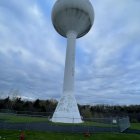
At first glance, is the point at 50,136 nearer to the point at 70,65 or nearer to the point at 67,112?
the point at 67,112

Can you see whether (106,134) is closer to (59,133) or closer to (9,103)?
(59,133)

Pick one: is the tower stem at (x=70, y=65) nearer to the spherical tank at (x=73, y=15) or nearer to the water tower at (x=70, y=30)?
the water tower at (x=70, y=30)

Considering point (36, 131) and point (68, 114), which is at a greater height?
point (68, 114)

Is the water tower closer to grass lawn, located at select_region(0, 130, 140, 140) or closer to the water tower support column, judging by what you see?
the water tower support column

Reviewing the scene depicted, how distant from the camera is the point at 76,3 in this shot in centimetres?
3312

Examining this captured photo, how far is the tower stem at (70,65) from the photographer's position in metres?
31.3

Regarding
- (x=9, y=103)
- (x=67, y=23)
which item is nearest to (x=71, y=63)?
(x=67, y=23)

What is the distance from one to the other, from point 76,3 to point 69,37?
4.84 m

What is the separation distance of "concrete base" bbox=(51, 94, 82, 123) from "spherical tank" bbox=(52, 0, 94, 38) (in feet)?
35.1

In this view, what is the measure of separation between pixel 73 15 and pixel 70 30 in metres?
2.20

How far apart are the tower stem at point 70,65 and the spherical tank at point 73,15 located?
1.23 m

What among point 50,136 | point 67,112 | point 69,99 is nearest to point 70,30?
point 69,99

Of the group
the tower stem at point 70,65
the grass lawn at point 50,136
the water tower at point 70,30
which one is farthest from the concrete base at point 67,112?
the grass lawn at point 50,136

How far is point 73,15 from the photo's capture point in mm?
33625
